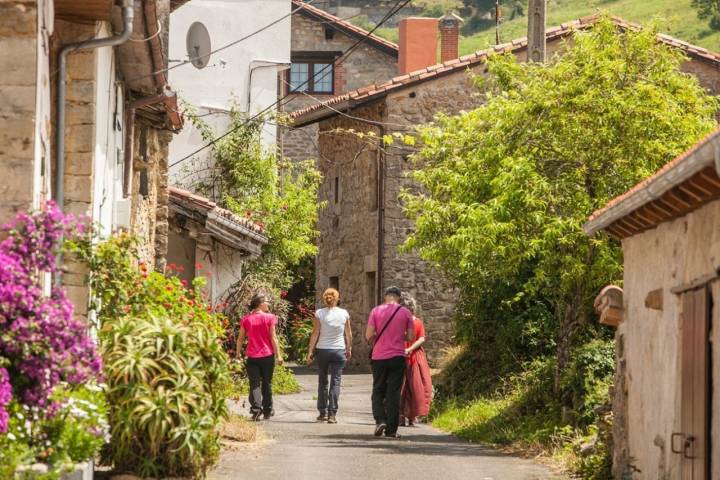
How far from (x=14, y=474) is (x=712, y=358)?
4.39 m

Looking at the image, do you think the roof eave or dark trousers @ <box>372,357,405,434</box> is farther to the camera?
dark trousers @ <box>372,357,405,434</box>

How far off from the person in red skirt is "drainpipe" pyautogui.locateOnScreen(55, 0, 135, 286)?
22.0ft

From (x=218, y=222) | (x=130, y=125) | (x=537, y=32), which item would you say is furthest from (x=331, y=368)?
(x=537, y=32)

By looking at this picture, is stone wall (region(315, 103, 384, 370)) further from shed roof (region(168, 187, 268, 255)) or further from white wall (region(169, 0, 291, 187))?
shed roof (region(168, 187, 268, 255))

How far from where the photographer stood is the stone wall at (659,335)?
9.32 metres

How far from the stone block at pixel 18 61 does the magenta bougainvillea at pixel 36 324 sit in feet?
3.09

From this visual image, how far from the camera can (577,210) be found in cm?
1574

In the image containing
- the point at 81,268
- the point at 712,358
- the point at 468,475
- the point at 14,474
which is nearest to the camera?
the point at 14,474

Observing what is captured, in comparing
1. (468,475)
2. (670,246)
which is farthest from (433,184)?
(670,246)

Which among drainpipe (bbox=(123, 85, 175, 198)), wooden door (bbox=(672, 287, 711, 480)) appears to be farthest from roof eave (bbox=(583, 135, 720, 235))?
drainpipe (bbox=(123, 85, 175, 198))

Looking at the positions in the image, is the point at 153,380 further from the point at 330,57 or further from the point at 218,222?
the point at 330,57

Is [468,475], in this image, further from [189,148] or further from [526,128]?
[189,148]

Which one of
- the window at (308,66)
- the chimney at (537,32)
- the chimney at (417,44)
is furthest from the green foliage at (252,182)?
the window at (308,66)

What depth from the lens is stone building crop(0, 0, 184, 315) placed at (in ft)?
29.5
